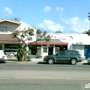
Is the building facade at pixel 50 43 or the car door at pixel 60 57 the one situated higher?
the building facade at pixel 50 43

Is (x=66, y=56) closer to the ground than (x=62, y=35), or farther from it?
closer to the ground

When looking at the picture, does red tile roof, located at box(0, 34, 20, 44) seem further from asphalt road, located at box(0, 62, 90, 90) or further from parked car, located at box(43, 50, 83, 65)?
asphalt road, located at box(0, 62, 90, 90)

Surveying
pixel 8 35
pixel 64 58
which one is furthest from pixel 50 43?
pixel 64 58

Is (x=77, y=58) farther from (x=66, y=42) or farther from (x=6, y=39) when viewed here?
(x=6, y=39)

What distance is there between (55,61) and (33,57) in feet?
31.5

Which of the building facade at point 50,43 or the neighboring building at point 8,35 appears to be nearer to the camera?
the neighboring building at point 8,35

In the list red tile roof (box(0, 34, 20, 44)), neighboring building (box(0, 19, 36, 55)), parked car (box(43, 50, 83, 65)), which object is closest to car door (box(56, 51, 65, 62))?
parked car (box(43, 50, 83, 65))

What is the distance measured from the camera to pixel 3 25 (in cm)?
3894
